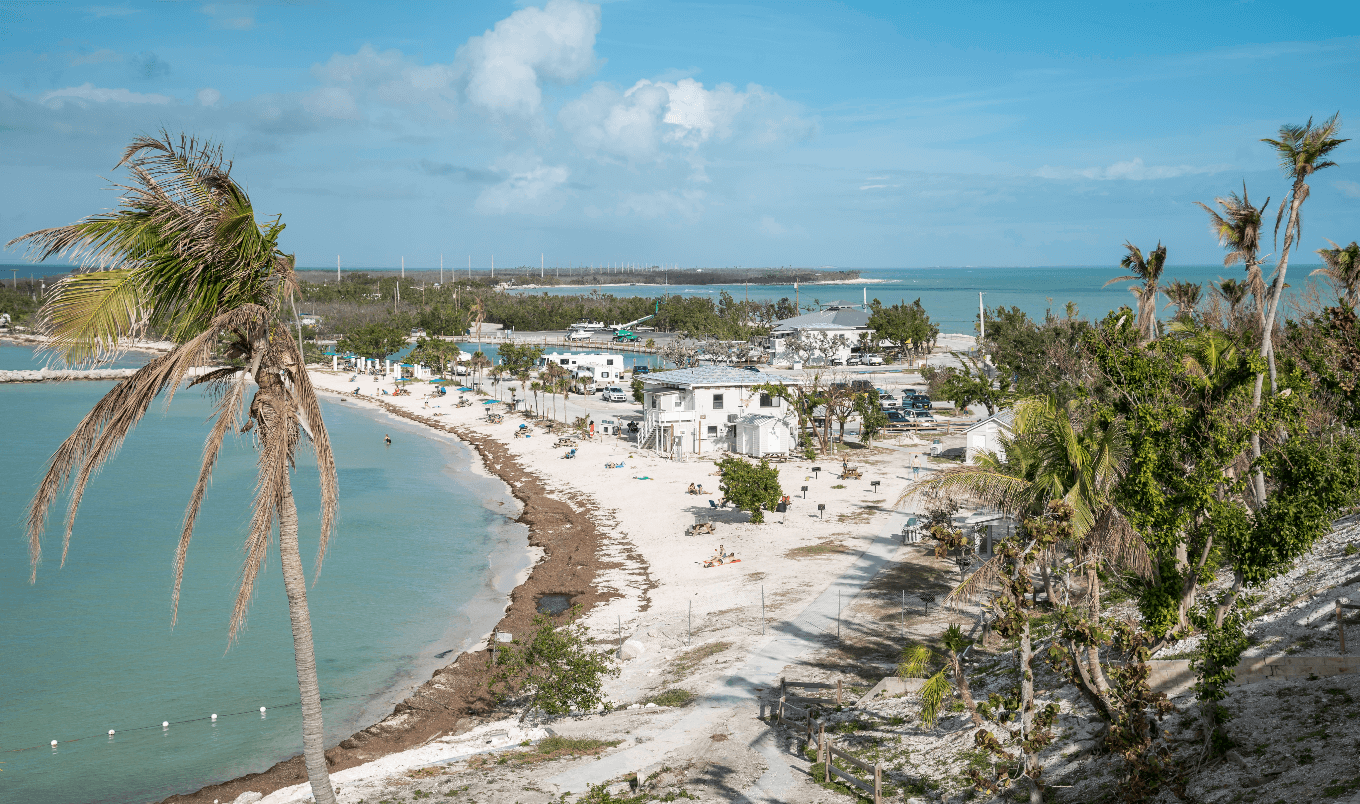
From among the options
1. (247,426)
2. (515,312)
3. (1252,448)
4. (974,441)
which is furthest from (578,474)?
(515,312)

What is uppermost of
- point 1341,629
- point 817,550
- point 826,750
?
point 1341,629

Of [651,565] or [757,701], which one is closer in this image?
[757,701]

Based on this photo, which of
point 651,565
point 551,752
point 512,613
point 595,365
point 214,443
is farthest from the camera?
point 595,365

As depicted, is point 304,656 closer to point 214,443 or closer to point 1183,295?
point 214,443

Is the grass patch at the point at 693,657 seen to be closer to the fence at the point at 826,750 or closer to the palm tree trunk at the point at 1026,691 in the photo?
the fence at the point at 826,750

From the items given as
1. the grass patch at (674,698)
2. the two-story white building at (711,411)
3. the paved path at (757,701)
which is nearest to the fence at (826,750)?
the paved path at (757,701)

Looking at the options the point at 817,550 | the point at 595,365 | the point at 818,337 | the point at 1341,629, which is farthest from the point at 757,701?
the point at 818,337

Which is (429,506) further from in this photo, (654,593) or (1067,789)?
(1067,789)
